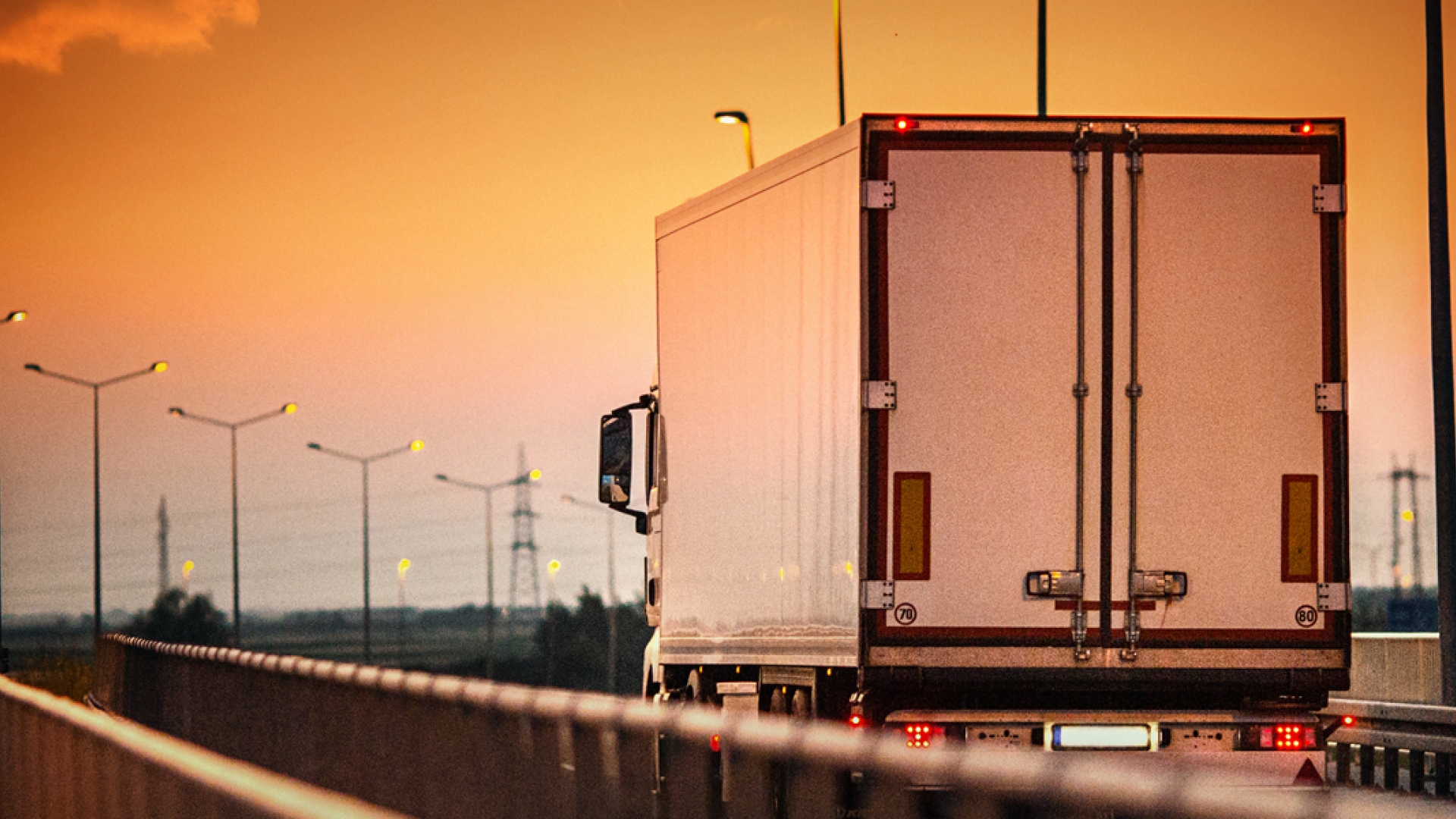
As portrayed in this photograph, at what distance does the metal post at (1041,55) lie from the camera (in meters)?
19.3

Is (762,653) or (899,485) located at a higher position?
(899,485)

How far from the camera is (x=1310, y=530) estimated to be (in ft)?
37.4

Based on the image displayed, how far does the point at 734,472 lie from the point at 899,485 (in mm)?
2445

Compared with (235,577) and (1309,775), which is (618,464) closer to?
(1309,775)

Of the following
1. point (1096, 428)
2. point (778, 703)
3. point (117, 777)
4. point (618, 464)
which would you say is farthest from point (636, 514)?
point (117, 777)

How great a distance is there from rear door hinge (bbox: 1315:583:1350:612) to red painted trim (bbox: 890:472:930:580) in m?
1.92

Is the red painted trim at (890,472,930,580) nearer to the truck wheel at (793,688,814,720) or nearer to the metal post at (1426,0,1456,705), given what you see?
the truck wheel at (793,688,814,720)

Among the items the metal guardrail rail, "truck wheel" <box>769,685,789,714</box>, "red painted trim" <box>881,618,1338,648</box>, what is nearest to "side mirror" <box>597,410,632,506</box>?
"truck wheel" <box>769,685,789,714</box>

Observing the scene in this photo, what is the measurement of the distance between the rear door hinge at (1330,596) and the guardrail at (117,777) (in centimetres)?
540

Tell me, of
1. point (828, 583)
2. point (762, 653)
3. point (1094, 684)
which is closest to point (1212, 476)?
point (1094, 684)

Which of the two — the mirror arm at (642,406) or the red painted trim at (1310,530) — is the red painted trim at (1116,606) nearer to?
the red painted trim at (1310,530)

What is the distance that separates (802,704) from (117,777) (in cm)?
612

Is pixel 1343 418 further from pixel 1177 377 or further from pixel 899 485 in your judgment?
pixel 899 485

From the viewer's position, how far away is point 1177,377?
1132 centimetres
